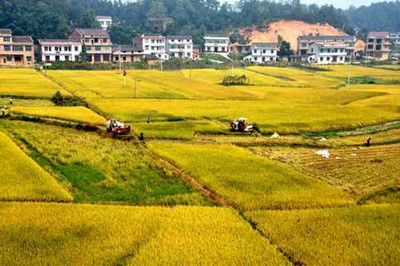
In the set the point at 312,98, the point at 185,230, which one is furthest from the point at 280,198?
the point at 312,98

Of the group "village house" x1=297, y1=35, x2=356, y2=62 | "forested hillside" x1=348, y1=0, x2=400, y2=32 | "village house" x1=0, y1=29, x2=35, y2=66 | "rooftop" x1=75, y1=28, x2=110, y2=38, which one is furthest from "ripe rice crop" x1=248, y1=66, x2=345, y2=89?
"forested hillside" x1=348, y1=0, x2=400, y2=32

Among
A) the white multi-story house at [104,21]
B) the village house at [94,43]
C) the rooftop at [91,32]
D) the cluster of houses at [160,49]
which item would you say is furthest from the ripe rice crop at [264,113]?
the white multi-story house at [104,21]

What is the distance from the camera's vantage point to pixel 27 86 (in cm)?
4600

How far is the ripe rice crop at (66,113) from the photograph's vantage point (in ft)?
101

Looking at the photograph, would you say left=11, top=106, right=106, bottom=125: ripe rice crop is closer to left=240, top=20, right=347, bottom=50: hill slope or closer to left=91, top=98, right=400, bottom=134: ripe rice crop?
left=91, top=98, right=400, bottom=134: ripe rice crop

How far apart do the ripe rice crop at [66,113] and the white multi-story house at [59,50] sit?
4699 cm

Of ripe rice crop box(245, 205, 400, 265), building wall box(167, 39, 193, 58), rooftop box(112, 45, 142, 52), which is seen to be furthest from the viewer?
building wall box(167, 39, 193, 58)

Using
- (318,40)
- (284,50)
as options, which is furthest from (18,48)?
(318,40)

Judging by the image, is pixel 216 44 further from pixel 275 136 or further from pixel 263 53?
pixel 275 136

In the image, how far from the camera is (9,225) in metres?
13.9

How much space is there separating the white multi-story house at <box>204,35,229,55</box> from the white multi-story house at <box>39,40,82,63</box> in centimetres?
3266

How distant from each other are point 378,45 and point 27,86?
92.2m

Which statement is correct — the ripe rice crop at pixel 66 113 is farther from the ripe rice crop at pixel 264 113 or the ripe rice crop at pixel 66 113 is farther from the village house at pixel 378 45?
the village house at pixel 378 45

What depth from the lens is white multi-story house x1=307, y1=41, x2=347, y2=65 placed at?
3752 inches
